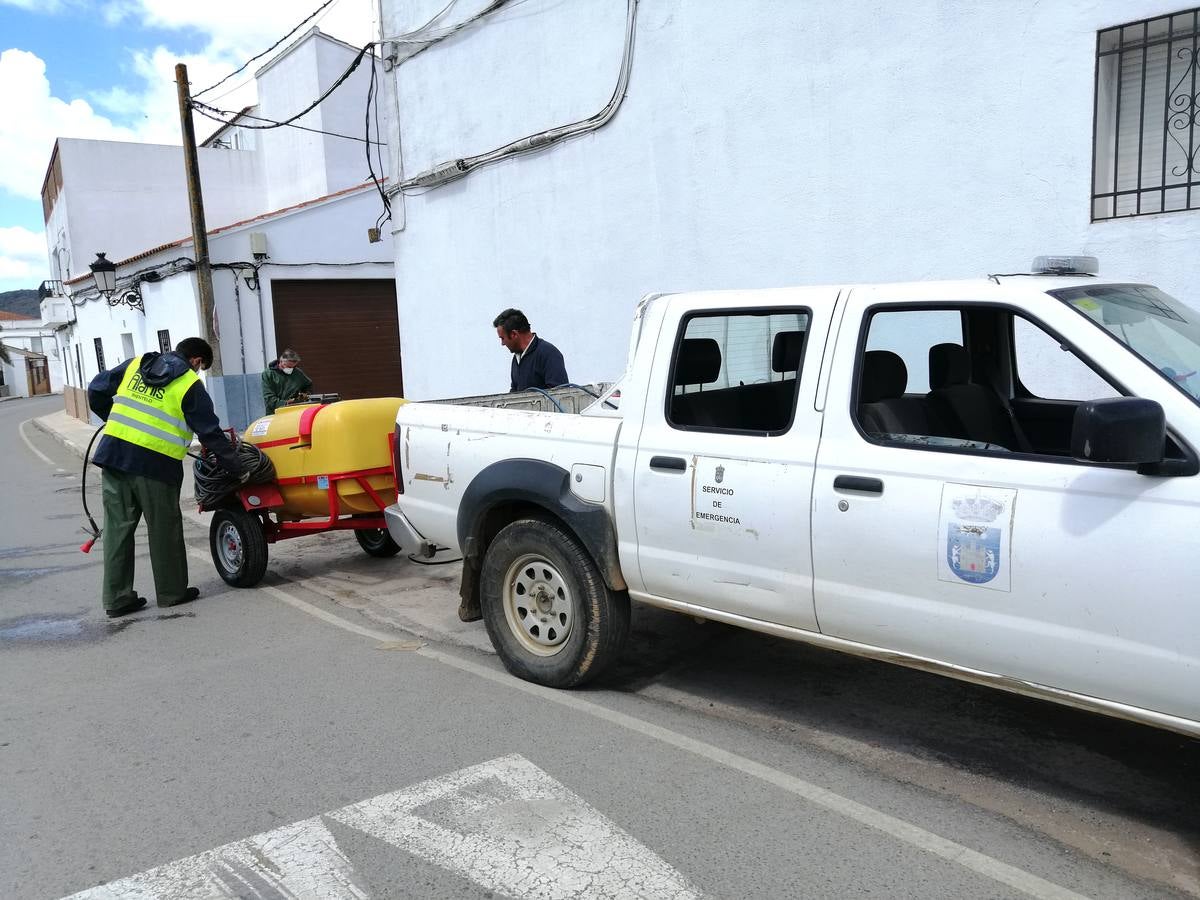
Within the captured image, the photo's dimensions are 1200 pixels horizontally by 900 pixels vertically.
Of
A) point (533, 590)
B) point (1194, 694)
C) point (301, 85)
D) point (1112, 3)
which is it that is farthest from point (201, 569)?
point (301, 85)

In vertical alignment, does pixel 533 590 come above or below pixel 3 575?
above

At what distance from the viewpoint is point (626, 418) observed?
4238mm

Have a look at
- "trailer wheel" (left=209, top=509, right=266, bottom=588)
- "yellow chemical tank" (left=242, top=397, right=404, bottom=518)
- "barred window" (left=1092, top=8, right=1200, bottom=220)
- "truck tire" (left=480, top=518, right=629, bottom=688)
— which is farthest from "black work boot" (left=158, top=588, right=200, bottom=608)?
"barred window" (left=1092, top=8, right=1200, bottom=220)

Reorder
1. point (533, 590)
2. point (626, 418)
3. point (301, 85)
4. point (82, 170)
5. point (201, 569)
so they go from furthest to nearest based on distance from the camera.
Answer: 1. point (82, 170)
2. point (301, 85)
3. point (201, 569)
4. point (533, 590)
5. point (626, 418)

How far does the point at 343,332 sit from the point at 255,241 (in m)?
2.63

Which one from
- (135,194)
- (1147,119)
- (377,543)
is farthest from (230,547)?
(135,194)

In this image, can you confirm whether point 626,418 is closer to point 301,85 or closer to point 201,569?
point 201,569

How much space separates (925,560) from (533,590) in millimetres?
2049

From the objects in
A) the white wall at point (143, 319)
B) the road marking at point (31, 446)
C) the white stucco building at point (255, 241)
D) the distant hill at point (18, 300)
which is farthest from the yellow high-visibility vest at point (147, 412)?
the distant hill at point (18, 300)

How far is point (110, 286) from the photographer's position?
18844 millimetres

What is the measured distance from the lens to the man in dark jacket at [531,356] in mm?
7215

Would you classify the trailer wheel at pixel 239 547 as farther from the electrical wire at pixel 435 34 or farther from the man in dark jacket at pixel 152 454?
the electrical wire at pixel 435 34

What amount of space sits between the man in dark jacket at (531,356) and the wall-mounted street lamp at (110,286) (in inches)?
565

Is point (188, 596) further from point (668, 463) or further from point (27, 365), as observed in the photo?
point (27, 365)
